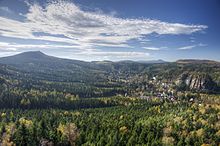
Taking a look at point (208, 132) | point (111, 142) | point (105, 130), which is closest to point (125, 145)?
point (111, 142)

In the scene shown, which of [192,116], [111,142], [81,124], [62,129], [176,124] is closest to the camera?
[111,142]

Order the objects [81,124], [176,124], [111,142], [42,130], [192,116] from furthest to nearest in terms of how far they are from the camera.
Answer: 1. [192,116]
2. [176,124]
3. [81,124]
4. [42,130]
5. [111,142]

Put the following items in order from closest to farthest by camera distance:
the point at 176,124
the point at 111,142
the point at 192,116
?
the point at 111,142 < the point at 176,124 < the point at 192,116

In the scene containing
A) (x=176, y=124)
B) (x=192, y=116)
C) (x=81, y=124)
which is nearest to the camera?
(x=81, y=124)

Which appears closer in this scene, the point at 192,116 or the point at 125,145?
the point at 125,145

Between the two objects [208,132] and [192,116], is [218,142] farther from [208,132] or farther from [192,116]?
[192,116]

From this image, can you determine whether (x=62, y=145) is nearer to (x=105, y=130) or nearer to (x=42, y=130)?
(x=42, y=130)

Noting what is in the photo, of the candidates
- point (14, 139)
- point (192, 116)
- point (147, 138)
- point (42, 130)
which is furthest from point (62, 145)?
point (192, 116)

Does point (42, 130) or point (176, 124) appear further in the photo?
point (176, 124)
